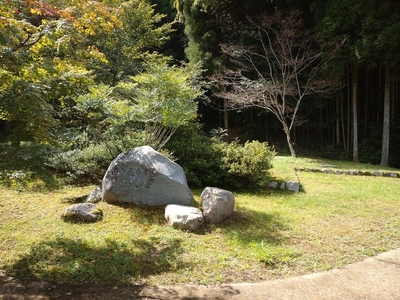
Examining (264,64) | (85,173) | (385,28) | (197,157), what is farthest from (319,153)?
(85,173)

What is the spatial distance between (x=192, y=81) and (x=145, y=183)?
16.9ft

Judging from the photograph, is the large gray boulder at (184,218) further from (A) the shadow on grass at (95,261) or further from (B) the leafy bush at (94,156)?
(B) the leafy bush at (94,156)

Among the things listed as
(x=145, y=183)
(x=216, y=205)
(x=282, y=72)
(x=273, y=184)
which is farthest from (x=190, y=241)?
(x=282, y=72)

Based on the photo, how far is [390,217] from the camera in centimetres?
484

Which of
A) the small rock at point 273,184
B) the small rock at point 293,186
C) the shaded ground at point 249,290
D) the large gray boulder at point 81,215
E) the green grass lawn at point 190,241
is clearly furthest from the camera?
the small rock at point 273,184

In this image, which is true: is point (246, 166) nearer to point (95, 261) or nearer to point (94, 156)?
point (94, 156)

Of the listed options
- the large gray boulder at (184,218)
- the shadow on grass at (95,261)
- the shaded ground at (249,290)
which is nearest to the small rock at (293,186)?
the large gray boulder at (184,218)

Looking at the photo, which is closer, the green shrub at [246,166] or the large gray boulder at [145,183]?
the large gray boulder at [145,183]

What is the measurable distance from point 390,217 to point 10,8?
6.28 meters

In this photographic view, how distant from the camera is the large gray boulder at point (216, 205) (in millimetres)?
4305

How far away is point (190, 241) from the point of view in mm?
3754

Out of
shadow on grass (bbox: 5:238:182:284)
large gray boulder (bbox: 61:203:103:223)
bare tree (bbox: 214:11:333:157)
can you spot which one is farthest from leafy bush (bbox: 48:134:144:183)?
bare tree (bbox: 214:11:333:157)

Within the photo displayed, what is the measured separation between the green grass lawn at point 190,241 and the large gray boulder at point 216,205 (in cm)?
15

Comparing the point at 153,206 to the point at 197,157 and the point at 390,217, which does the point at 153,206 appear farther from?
the point at 390,217
